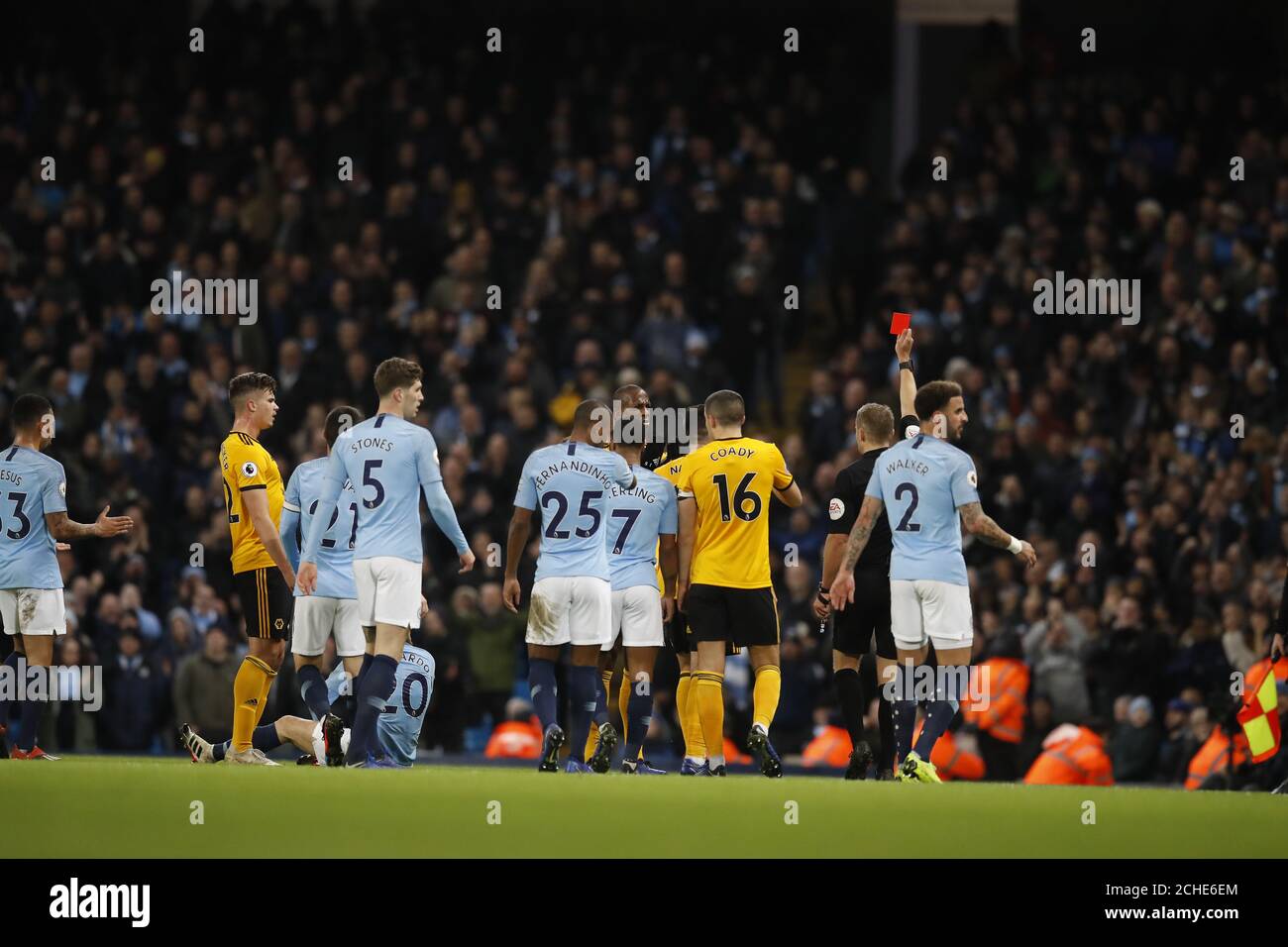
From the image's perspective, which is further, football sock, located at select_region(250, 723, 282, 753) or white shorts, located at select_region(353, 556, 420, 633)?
football sock, located at select_region(250, 723, 282, 753)

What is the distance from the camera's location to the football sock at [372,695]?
12.2m

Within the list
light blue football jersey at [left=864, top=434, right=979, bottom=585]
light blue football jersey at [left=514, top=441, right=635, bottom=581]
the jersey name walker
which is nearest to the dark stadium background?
light blue football jersey at [left=864, top=434, right=979, bottom=585]

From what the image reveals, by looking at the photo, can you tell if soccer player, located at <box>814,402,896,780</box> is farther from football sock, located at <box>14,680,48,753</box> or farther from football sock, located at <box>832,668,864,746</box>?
football sock, located at <box>14,680,48,753</box>

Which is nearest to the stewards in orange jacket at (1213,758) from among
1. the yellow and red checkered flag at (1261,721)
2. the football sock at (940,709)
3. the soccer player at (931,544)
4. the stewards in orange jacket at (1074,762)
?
the stewards in orange jacket at (1074,762)

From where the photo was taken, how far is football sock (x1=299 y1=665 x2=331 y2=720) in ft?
43.6

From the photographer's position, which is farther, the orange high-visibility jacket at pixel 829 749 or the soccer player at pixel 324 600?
the orange high-visibility jacket at pixel 829 749

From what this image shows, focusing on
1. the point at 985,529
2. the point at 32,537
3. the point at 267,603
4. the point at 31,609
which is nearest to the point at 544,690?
the point at 267,603

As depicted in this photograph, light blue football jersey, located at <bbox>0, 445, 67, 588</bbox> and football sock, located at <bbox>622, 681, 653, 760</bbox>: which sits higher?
light blue football jersey, located at <bbox>0, 445, 67, 588</bbox>

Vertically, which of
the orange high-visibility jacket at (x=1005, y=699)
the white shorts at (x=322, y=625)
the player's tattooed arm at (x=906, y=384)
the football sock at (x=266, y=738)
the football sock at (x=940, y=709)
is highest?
the player's tattooed arm at (x=906, y=384)

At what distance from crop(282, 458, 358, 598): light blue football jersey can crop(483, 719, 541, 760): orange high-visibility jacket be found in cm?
695

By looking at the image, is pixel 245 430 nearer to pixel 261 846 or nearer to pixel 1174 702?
pixel 261 846

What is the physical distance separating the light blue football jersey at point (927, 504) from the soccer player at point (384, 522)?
8.93ft

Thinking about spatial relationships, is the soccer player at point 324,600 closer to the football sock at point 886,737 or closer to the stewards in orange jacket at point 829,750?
the football sock at point 886,737
